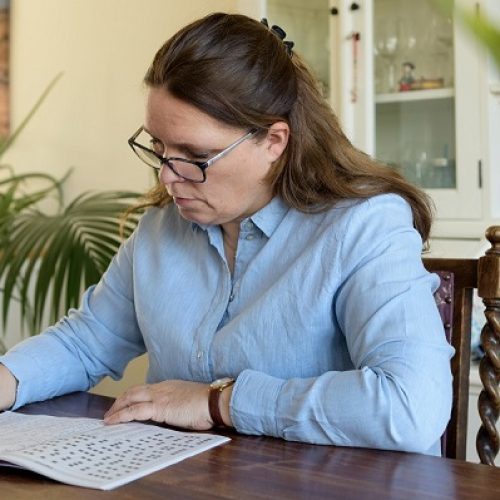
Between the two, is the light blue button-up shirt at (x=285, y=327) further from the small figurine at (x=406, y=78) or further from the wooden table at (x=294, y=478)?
the small figurine at (x=406, y=78)

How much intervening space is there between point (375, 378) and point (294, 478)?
219mm

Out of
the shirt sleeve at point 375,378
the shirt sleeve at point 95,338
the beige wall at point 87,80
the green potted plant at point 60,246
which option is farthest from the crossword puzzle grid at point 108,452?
the beige wall at point 87,80

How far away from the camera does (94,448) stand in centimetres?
92

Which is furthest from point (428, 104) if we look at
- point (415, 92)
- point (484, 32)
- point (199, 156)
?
point (484, 32)

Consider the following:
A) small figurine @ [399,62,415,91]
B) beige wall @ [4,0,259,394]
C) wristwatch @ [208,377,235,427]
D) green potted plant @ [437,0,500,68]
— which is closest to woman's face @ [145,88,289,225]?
wristwatch @ [208,377,235,427]

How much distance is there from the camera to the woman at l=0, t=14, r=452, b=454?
102 centimetres

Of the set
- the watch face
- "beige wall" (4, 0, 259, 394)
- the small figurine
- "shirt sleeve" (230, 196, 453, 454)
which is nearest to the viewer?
"shirt sleeve" (230, 196, 453, 454)

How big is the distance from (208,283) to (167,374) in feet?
0.51

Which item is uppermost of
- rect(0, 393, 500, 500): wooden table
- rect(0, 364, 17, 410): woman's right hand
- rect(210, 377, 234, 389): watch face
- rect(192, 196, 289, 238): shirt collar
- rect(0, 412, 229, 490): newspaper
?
rect(192, 196, 289, 238): shirt collar

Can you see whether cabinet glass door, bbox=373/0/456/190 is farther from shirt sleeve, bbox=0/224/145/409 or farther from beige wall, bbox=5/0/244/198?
shirt sleeve, bbox=0/224/145/409

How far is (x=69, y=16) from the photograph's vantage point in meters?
3.37

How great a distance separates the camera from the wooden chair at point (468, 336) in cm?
118

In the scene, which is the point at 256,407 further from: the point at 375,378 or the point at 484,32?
the point at 484,32

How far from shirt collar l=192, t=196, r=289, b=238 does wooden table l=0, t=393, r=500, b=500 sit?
0.40m
